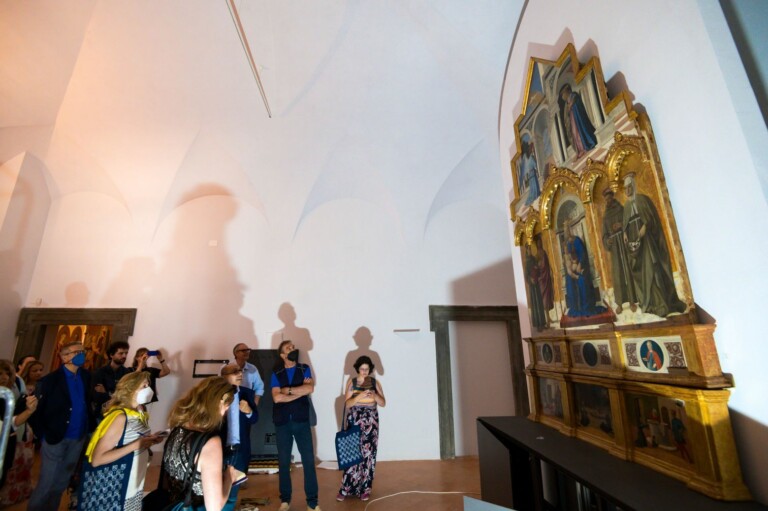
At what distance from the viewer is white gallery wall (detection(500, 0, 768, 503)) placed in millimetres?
1537

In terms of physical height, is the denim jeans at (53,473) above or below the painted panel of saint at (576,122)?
below

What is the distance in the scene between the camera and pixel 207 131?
21.9ft

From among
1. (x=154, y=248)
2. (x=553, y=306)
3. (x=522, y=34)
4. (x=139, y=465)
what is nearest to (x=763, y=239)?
(x=553, y=306)

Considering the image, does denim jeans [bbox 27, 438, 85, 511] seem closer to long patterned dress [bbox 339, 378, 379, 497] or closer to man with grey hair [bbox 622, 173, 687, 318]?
long patterned dress [bbox 339, 378, 379, 497]

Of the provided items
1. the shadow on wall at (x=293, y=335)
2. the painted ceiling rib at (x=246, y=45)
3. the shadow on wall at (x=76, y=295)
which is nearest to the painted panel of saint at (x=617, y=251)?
the painted ceiling rib at (x=246, y=45)

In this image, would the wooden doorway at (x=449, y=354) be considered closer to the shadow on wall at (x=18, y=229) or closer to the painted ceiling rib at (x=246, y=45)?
the painted ceiling rib at (x=246, y=45)

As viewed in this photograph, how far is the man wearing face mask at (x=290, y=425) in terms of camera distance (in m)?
3.98

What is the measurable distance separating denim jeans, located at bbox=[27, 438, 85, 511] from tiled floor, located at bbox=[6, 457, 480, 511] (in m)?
1.33

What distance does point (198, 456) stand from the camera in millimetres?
1918

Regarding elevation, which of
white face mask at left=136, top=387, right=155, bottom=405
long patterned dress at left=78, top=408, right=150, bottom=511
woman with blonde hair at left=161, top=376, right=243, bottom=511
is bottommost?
long patterned dress at left=78, top=408, right=150, bottom=511

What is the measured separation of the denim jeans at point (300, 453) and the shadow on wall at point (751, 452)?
3677 mm

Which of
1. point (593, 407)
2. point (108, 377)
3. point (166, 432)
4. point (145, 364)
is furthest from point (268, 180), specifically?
point (593, 407)

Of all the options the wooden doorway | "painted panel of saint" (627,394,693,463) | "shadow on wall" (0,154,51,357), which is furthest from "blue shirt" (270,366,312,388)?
"shadow on wall" (0,154,51,357)

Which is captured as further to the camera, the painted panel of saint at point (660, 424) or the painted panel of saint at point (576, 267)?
the painted panel of saint at point (576, 267)
